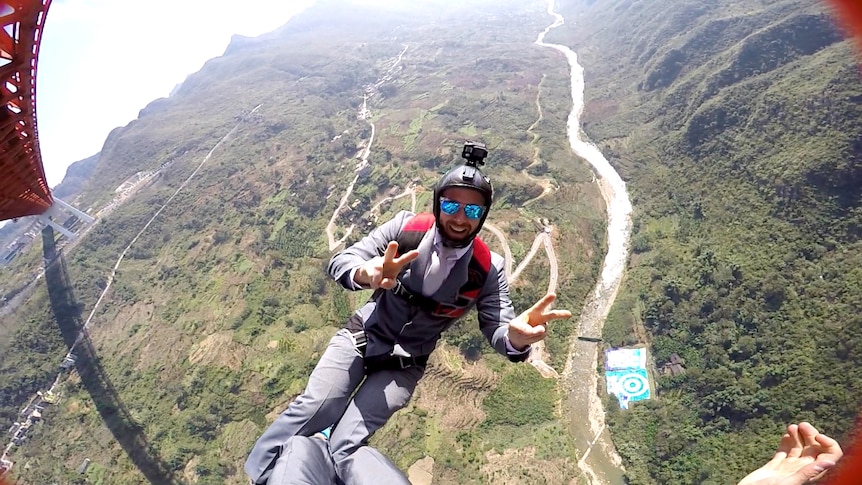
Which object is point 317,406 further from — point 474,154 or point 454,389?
point 454,389

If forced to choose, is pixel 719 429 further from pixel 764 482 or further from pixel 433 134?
pixel 433 134

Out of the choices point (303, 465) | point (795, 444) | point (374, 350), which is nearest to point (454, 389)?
point (374, 350)

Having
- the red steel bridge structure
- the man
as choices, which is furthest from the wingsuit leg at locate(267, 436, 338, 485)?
the red steel bridge structure

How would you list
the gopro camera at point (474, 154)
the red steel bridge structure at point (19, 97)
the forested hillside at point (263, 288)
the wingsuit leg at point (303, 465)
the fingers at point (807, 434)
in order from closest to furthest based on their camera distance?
the fingers at point (807, 434), the wingsuit leg at point (303, 465), the gopro camera at point (474, 154), the red steel bridge structure at point (19, 97), the forested hillside at point (263, 288)

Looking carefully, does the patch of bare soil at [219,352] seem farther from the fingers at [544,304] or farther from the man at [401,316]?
the fingers at [544,304]

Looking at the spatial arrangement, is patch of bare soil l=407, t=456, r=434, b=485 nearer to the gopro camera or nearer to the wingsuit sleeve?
the wingsuit sleeve

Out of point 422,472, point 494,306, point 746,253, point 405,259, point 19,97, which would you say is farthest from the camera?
point 746,253

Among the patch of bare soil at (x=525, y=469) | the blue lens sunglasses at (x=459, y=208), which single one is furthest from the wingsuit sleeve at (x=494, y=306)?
the patch of bare soil at (x=525, y=469)
